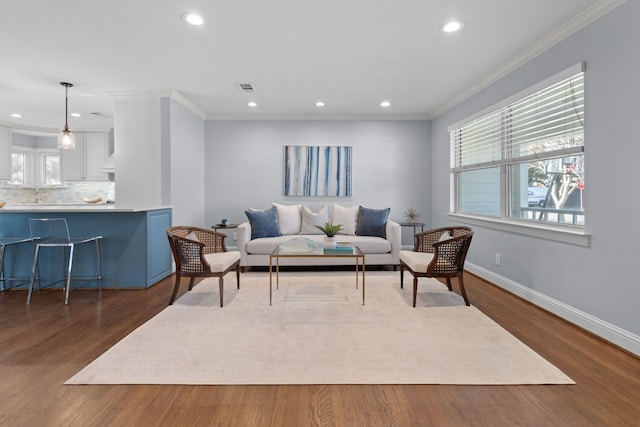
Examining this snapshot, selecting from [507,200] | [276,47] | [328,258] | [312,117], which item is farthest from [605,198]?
[312,117]

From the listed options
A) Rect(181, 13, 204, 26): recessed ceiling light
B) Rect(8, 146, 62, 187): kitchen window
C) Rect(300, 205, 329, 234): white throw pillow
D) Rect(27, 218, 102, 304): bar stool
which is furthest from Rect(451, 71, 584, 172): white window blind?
Rect(8, 146, 62, 187): kitchen window

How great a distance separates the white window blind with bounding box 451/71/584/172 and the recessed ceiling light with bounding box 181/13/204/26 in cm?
314

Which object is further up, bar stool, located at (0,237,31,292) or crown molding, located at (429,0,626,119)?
crown molding, located at (429,0,626,119)

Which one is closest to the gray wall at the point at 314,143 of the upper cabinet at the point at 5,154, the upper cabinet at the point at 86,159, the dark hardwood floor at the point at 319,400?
the upper cabinet at the point at 86,159

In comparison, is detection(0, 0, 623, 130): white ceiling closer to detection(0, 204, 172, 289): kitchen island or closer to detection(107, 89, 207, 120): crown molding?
detection(107, 89, 207, 120): crown molding

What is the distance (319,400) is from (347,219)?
358 centimetres

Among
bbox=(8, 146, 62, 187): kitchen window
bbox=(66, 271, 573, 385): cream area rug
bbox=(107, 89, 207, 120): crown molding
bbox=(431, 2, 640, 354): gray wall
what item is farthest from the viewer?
bbox=(8, 146, 62, 187): kitchen window

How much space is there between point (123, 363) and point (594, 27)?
4.16 m

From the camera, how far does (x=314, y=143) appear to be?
5773 mm

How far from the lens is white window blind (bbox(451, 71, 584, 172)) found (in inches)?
109

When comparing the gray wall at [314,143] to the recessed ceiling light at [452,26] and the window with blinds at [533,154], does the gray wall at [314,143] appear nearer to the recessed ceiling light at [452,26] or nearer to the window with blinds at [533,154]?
the window with blinds at [533,154]

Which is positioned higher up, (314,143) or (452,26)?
(452,26)

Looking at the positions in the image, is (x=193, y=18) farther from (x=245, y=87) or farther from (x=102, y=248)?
(x=102, y=248)

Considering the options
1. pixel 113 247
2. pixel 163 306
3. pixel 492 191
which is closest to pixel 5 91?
pixel 113 247
